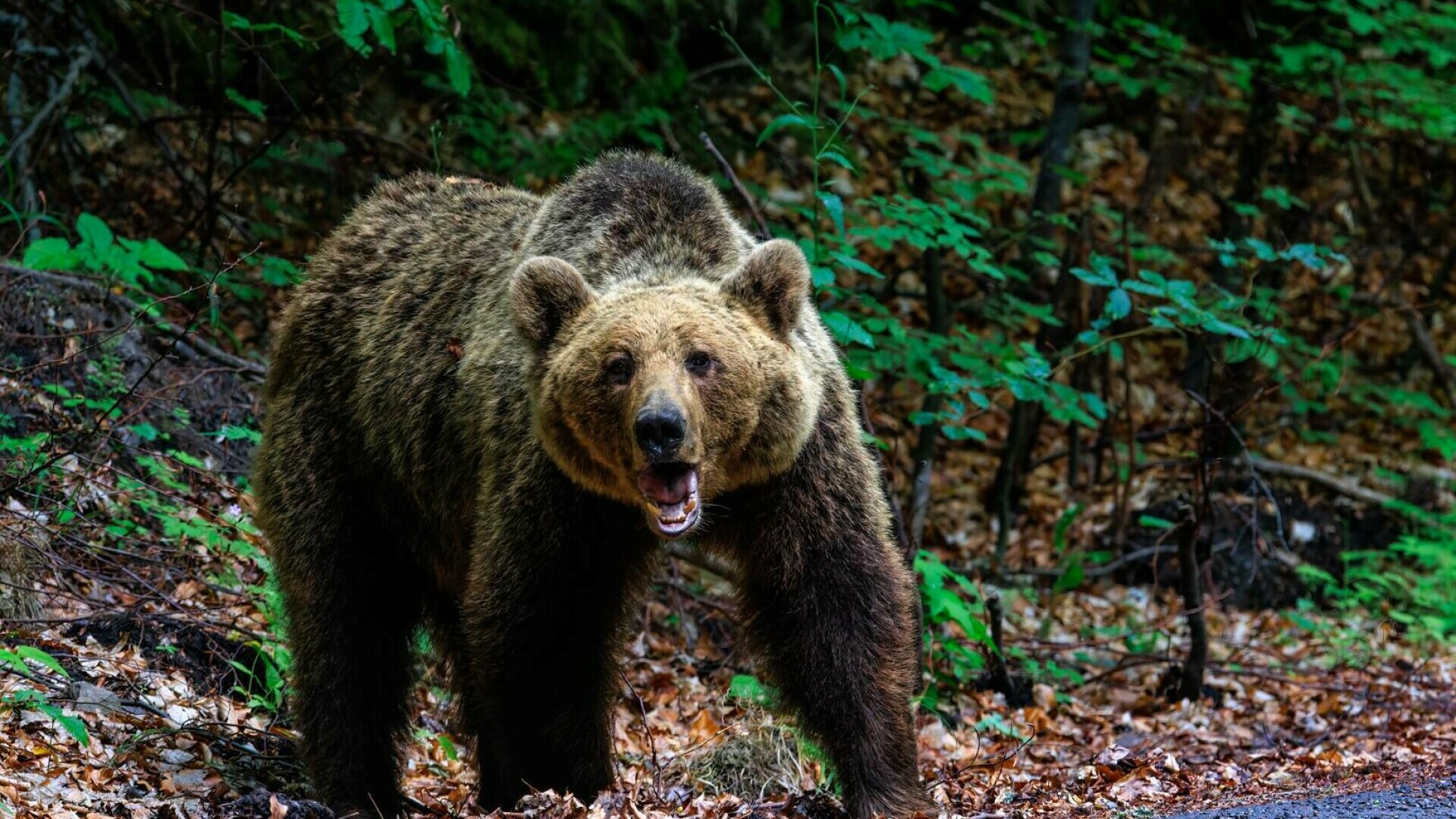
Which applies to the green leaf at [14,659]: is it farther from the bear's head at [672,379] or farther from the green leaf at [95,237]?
the green leaf at [95,237]

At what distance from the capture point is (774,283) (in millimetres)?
4637

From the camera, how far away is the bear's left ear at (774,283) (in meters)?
4.64

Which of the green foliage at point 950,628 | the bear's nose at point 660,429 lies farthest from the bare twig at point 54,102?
the green foliage at point 950,628

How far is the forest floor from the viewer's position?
5.14 meters

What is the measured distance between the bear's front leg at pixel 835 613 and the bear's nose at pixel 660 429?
669mm

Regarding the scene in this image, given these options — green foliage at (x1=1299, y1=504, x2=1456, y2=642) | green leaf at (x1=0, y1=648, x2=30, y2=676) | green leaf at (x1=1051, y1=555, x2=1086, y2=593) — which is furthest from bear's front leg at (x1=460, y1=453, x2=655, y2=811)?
green foliage at (x1=1299, y1=504, x2=1456, y2=642)

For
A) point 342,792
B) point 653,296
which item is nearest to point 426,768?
point 342,792

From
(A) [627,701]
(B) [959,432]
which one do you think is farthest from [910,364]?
(A) [627,701]

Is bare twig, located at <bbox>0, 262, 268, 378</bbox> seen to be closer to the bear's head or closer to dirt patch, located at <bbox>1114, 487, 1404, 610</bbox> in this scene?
the bear's head

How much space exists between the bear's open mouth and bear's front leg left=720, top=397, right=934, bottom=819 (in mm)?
470

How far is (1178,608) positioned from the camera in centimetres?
956

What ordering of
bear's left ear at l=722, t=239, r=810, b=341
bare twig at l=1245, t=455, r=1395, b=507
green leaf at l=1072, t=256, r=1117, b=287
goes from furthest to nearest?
1. bare twig at l=1245, t=455, r=1395, b=507
2. green leaf at l=1072, t=256, r=1117, b=287
3. bear's left ear at l=722, t=239, r=810, b=341

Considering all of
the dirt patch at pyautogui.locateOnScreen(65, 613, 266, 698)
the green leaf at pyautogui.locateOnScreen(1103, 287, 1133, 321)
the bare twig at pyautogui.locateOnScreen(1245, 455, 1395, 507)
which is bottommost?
the bare twig at pyautogui.locateOnScreen(1245, 455, 1395, 507)

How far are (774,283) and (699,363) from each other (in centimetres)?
47
